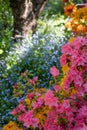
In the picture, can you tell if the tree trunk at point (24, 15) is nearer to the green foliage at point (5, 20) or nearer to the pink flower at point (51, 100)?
the green foliage at point (5, 20)

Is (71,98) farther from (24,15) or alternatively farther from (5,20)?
(5,20)

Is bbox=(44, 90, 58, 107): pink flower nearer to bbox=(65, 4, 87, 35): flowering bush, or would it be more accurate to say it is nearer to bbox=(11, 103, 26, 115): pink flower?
bbox=(11, 103, 26, 115): pink flower

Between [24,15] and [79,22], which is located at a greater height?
[24,15]

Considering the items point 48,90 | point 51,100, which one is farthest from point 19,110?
point 51,100

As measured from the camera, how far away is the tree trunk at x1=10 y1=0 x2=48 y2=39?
6.65 metres

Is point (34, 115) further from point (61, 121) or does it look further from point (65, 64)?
point (65, 64)

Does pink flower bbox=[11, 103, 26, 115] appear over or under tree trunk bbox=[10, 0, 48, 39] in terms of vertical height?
under

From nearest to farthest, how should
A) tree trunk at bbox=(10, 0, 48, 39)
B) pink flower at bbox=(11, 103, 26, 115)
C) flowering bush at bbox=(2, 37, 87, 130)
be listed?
1. flowering bush at bbox=(2, 37, 87, 130)
2. pink flower at bbox=(11, 103, 26, 115)
3. tree trunk at bbox=(10, 0, 48, 39)

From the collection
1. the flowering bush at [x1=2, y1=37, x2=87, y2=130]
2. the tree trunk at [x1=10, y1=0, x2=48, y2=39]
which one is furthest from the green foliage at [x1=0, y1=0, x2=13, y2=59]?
the flowering bush at [x1=2, y1=37, x2=87, y2=130]

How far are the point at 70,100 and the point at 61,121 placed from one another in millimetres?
171

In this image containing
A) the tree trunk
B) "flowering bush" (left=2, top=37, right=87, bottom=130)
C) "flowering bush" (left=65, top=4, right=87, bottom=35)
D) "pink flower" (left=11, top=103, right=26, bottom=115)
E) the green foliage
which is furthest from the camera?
the green foliage

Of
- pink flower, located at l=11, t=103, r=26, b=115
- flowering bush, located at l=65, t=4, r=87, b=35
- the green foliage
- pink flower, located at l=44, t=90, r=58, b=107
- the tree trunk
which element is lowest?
pink flower, located at l=44, t=90, r=58, b=107

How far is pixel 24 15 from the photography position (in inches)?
266

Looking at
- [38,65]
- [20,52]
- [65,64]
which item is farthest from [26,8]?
[65,64]
